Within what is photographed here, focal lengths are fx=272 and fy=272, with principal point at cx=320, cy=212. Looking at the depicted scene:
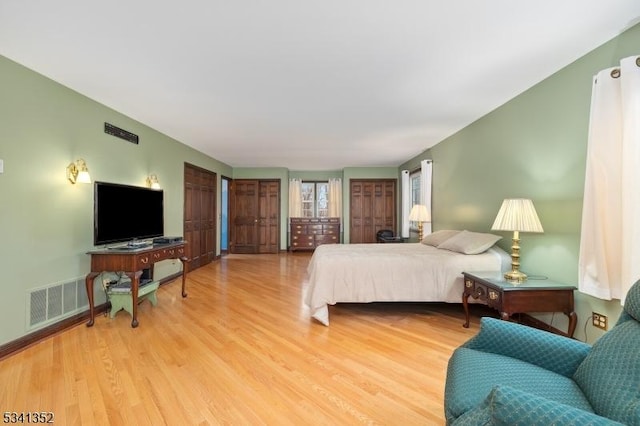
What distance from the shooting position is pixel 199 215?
5.53 meters

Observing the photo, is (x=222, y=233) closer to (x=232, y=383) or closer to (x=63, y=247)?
(x=63, y=247)

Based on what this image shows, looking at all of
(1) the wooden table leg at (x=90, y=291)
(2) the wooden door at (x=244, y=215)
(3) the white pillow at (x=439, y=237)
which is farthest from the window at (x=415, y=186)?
(1) the wooden table leg at (x=90, y=291)

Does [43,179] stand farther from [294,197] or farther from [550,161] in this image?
[294,197]

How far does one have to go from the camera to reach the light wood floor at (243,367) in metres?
1.58

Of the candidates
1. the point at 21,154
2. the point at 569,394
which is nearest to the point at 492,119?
the point at 569,394

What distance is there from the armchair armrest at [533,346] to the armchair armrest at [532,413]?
2.24ft

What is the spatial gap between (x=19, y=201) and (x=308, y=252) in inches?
234

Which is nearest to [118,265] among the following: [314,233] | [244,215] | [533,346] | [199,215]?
[199,215]

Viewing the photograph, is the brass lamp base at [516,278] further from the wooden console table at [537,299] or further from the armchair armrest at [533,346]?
the armchair armrest at [533,346]

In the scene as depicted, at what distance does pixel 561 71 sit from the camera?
2389 mm

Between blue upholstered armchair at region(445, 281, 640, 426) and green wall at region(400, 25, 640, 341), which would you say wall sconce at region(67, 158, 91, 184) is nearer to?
blue upholstered armchair at region(445, 281, 640, 426)

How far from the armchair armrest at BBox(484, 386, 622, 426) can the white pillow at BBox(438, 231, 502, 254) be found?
103 inches

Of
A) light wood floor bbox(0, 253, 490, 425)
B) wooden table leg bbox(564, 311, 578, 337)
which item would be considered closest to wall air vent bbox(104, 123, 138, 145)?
light wood floor bbox(0, 253, 490, 425)

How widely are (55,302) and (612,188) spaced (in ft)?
15.6
